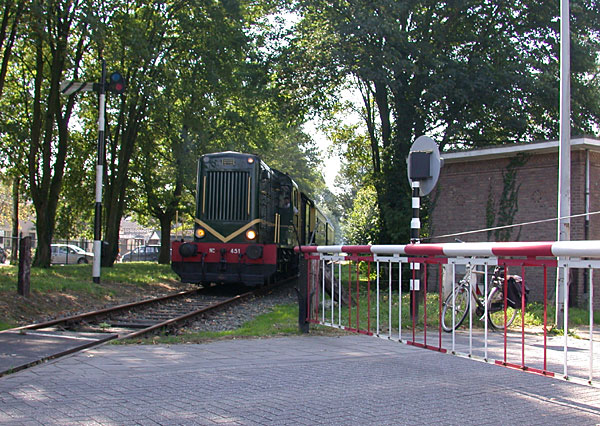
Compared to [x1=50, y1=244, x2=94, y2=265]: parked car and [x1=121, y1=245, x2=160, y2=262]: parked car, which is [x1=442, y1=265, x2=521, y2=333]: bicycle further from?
[x1=121, y1=245, x2=160, y2=262]: parked car

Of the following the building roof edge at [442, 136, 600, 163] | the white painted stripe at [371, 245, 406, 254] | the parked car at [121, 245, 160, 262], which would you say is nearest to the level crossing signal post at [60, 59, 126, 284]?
the building roof edge at [442, 136, 600, 163]

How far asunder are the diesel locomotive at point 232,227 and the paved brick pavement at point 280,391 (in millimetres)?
8093

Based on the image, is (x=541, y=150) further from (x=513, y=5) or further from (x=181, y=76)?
(x=181, y=76)

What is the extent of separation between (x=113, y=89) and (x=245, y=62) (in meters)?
7.70

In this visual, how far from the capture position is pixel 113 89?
16500 mm

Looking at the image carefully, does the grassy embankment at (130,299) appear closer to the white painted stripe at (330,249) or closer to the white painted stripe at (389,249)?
the white painted stripe at (330,249)

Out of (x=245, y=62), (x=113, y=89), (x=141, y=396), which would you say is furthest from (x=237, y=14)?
(x=141, y=396)

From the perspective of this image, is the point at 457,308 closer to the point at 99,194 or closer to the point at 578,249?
the point at 578,249

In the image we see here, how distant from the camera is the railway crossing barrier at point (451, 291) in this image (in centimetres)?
452

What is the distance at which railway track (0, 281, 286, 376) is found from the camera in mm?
6855

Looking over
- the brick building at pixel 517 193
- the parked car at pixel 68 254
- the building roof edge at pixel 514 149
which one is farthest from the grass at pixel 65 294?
the parked car at pixel 68 254

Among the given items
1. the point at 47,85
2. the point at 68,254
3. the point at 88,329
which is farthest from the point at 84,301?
the point at 68,254

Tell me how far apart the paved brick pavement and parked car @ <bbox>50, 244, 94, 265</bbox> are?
31.5m

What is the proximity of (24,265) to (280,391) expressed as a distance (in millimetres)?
8006
